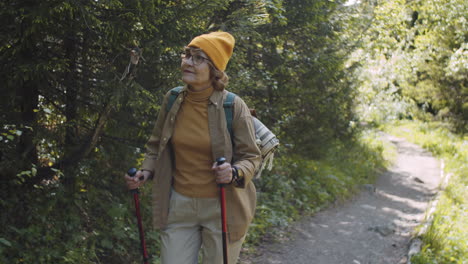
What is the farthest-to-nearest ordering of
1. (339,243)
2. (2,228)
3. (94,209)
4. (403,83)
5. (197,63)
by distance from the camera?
(403,83), (339,243), (94,209), (2,228), (197,63)

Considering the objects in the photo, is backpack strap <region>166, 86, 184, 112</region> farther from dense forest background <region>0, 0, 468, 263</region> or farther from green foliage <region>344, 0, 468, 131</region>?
green foliage <region>344, 0, 468, 131</region>

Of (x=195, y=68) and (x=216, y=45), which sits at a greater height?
(x=216, y=45)

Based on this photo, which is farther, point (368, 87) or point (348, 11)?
point (368, 87)

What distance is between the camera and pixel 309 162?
11.3m

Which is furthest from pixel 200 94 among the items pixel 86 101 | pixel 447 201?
pixel 447 201

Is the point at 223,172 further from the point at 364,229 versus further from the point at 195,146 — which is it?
the point at 364,229

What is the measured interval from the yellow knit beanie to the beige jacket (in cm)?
22

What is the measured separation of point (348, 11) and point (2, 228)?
Answer: 6.94 metres

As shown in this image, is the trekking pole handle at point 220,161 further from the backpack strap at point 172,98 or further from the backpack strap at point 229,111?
the backpack strap at point 172,98

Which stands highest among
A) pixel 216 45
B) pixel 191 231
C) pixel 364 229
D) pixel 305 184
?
pixel 216 45

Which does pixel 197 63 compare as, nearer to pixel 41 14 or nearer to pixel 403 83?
pixel 41 14

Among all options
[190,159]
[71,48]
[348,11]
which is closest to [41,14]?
[71,48]

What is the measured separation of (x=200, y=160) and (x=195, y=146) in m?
0.10

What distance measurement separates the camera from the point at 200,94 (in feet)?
9.86
